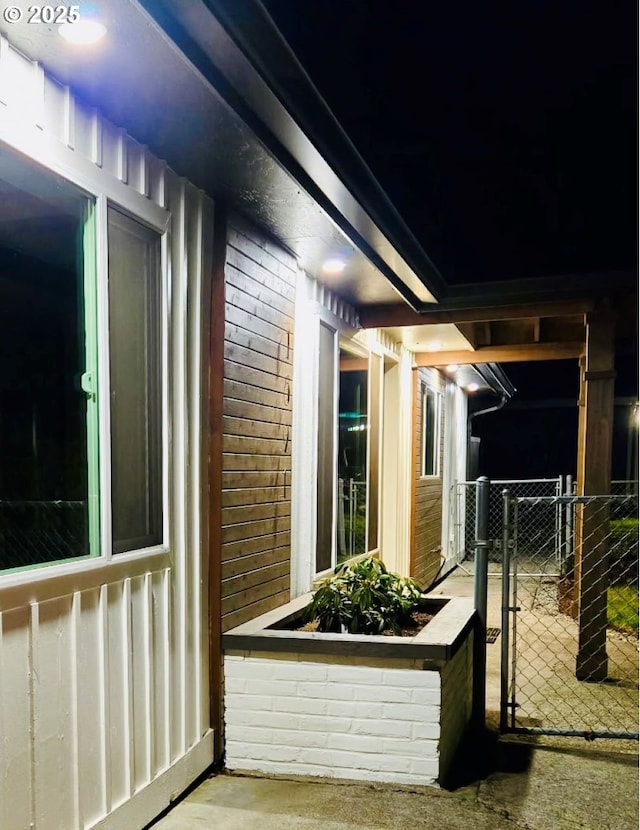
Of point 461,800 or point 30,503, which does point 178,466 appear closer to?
point 30,503

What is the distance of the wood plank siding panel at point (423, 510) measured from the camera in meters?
7.25

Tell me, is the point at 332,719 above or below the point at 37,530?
below

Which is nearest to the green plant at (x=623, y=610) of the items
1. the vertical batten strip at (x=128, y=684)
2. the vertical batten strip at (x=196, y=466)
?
the vertical batten strip at (x=196, y=466)

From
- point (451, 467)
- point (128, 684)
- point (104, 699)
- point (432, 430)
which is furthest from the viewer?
point (451, 467)

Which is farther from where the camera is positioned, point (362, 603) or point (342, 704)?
point (362, 603)

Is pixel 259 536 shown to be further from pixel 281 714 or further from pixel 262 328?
pixel 262 328

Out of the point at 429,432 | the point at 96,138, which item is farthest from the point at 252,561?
the point at 429,432

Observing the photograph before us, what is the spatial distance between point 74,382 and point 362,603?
190 centimetres

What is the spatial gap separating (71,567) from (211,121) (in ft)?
5.62

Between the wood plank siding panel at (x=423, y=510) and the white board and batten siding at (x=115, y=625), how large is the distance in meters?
4.58

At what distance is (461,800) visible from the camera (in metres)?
2.74

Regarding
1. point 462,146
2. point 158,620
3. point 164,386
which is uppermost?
point 462,146

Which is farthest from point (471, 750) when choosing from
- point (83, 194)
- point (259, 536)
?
point (83, 194)

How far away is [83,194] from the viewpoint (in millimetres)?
2270
